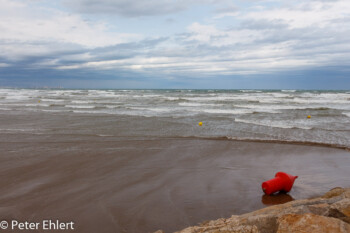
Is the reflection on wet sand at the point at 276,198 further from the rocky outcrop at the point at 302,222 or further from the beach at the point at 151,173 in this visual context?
the rocky outcrop at the point at 302,222

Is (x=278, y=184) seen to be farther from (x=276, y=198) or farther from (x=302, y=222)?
(x=302, y=222)

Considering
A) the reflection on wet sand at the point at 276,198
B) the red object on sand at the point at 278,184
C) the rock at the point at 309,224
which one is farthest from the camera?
the red object on sand at the point at 278,184

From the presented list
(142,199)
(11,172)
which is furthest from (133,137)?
(142,199)

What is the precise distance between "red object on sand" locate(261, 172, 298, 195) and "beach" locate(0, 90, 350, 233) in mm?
122

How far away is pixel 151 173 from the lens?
18.5ft

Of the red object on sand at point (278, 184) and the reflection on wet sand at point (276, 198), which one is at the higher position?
the red object on sand at point (278, 184)

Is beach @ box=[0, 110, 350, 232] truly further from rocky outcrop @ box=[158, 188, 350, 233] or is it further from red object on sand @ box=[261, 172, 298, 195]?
rocky outcrop @ box=[158, 188, 350, 233]

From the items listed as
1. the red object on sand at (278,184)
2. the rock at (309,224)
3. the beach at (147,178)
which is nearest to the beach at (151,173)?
the beach at (147,178)

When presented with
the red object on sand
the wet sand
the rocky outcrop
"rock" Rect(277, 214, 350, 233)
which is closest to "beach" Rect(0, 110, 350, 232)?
the wet sand

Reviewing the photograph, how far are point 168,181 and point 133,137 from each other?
451 centimetres

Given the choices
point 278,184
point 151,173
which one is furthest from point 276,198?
point 151,173

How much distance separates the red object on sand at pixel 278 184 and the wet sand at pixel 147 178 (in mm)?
127

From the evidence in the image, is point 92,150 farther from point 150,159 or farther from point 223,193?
point 223,193

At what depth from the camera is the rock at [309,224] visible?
6.97 feet
